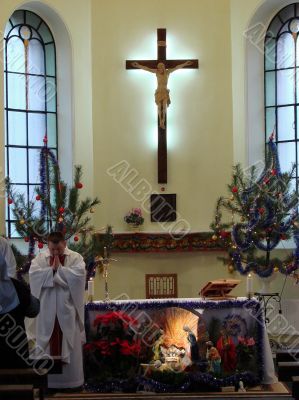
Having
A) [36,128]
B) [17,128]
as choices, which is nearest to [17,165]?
[17,128]

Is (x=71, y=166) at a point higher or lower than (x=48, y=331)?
higher

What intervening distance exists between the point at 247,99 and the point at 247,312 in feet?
17.2

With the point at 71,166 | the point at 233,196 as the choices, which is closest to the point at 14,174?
the point at 71,166

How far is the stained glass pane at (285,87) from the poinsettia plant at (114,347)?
596 centimetres

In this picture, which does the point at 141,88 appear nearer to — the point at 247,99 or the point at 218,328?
the point at 247,99

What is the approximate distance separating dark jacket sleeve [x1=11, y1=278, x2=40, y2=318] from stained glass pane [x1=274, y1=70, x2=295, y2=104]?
8.04 meters

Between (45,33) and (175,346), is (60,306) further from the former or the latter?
(45,33)

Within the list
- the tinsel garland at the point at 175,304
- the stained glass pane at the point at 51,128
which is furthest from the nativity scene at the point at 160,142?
the tinsel garland at the point at 175,304

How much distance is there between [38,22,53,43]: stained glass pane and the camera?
14.4 metres

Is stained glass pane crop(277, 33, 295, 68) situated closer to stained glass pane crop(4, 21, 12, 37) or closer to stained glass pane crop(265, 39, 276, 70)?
stained glass pane crop(265, 39, 276, 70)

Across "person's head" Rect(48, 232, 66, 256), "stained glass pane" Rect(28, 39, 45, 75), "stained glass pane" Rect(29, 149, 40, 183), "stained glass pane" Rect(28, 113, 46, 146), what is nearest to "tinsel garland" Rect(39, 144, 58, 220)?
"stained glass pane" Rect(29, 149, 40, 183)

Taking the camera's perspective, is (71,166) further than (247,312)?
Yes

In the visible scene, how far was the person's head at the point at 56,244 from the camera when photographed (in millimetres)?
9391

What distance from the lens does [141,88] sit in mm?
14195
